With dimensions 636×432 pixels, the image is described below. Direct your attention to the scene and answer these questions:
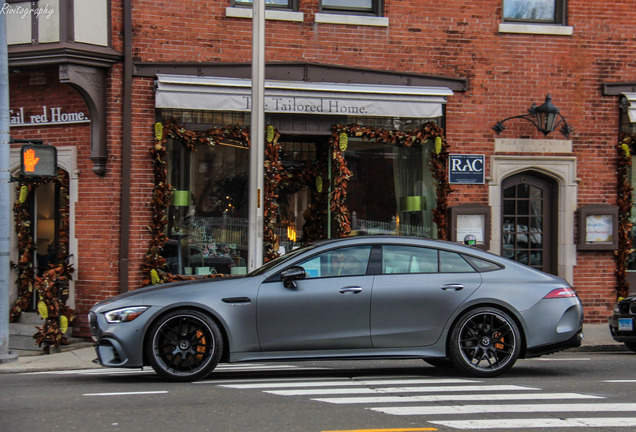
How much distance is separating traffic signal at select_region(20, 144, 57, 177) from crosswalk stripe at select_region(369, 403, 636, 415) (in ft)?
20.3

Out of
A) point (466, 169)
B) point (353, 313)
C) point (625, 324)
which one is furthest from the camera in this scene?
point (466, 169)

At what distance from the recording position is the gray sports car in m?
8.38

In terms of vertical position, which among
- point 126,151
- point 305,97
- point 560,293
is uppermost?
point 305,97

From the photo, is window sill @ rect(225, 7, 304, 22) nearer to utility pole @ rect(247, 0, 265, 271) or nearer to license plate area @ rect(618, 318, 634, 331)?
utility pole @ rect(247, 0, 265, 271)

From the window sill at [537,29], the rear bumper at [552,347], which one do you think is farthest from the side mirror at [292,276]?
the window sill at [537,29]

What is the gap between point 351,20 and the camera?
1465 centimetres

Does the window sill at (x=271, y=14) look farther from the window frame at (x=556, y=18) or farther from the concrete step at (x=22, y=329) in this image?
the concrete step at (x=22, y=329)

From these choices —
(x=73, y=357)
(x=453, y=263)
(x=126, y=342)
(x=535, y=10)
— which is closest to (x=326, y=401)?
(x=126, y=342)

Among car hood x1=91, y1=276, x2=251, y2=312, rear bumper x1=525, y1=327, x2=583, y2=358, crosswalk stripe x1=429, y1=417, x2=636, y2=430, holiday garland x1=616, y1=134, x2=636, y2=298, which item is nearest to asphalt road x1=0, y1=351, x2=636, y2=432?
crosswalk stripe x1=429, y1=417, x2=636, y2=430

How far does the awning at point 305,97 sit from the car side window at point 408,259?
5696 mm

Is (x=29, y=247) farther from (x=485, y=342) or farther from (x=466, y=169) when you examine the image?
(x=485, y=342)

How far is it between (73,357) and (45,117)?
4356mm

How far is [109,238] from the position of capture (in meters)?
13.7

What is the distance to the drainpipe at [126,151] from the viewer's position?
13625 millimetres
